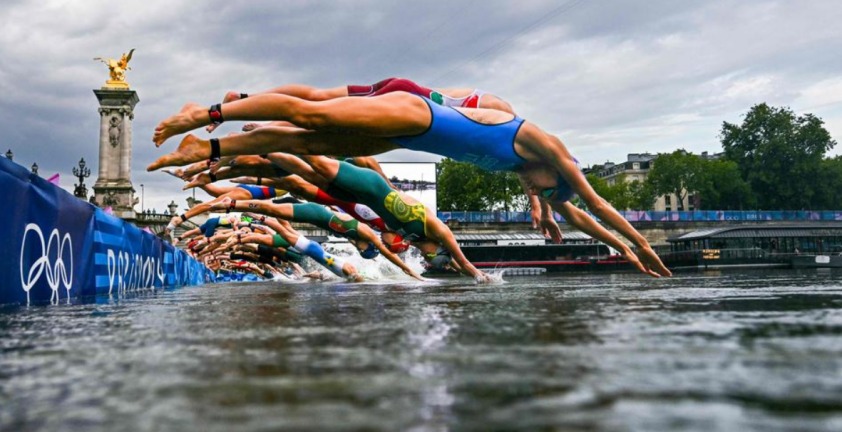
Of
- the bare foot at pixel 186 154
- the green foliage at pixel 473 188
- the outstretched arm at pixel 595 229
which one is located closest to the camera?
the bare foot at pixel 186 154

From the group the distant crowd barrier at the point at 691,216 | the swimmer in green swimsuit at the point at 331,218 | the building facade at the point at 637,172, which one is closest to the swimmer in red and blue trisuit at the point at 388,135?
the swimmer in green swimsuit at the point at 331,218

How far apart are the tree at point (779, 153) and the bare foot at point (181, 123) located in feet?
268

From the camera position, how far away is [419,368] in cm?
138

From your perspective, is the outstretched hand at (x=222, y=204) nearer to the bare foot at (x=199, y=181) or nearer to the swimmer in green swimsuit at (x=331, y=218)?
the swimmer in green swimsuit at (x=331, y=218)

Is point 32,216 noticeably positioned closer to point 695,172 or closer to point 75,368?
point 75,368

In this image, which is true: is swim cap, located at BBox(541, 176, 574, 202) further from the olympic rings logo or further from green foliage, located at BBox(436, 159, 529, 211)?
green foliage, located at BBox(436, 159, 529, 211)

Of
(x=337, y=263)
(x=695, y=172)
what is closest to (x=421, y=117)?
(x=337, y=263)

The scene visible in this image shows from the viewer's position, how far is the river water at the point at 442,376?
3.04ft

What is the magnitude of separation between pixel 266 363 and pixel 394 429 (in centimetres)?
74

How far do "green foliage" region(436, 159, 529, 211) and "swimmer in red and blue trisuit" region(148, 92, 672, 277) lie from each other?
65.0 meters

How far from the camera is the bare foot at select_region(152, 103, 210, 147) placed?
190 inches

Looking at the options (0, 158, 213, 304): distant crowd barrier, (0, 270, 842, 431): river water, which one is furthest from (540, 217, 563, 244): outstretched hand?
(0, 270, 842, 431): river water

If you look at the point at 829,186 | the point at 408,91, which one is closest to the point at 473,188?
the point at 829,186

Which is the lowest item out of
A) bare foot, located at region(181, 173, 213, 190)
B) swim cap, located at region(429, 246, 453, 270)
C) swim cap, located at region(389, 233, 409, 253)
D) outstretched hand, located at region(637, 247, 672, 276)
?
outstretched hand, located at region(637, 247, 672, 276)
